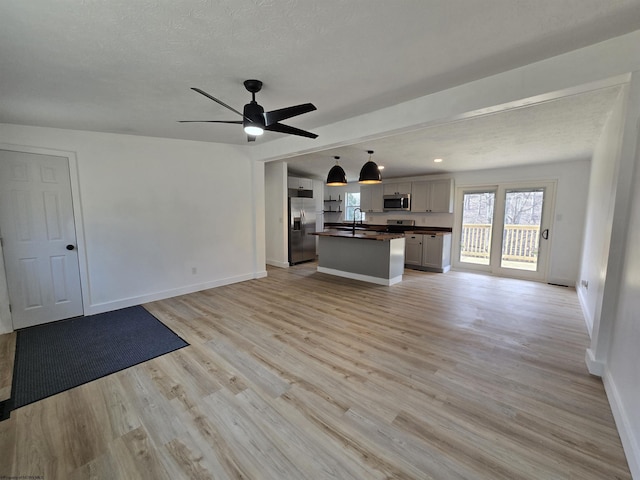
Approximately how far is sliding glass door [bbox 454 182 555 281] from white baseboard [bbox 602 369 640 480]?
13.8ft

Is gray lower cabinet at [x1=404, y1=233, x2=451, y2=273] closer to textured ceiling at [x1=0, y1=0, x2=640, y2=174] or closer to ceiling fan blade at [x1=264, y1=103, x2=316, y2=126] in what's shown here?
textured ceiling at [x1=0, y1=0, x2=640, y2=174]

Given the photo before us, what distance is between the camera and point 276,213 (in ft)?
21.0

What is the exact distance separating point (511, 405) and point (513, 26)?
2515 mm

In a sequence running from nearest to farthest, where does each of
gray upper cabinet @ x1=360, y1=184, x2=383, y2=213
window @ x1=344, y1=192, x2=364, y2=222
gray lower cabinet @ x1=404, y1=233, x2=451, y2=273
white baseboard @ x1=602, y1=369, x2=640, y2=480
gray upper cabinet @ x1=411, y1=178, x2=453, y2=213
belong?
1. white baseboard @ x1=602, y1=369, x2=640, y2=480
2. gray lower cabinet @ x1=404, y1=233, x2=451, y2=273
3. gray upper cabinet @ x1=411, y1=178, x2=453, y2=213
4. gray upper cabinet @ x1=360, y1=184, x2=383, y2=213
5. window @ x1=344, y1=192, x2=364, y2=222

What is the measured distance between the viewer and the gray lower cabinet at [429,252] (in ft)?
20.1

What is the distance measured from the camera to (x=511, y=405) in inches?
75.1

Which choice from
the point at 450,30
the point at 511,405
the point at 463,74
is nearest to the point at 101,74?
the point at 450,30

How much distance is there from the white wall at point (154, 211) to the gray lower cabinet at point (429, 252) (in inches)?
151

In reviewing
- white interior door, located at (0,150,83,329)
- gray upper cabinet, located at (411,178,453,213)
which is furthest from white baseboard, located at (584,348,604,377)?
white interior door, located at (0,150,83,329)

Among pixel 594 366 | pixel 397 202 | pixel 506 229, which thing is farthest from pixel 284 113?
pixel 506 229

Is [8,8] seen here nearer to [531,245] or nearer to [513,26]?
[513,26]

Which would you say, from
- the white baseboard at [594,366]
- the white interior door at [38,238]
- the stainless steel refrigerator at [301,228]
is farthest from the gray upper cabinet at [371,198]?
the white interior door at [38,238]

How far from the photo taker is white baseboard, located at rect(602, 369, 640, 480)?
1392 mm

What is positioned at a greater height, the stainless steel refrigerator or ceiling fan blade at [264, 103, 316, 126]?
ceiling fan blade at [264, 103, 316, 126]
